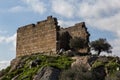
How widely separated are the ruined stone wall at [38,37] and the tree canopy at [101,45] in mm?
7220

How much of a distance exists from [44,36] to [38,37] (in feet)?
5.17

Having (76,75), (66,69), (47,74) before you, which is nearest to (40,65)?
(66,69)

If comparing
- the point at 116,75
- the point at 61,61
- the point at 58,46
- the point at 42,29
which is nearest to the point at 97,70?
the point at 116,75

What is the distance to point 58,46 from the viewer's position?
220 ft

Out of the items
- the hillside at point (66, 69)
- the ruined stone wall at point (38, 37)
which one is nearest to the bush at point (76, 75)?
the hillside at point (66, 69)

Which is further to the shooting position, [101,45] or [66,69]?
[101,45]

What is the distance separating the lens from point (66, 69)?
53906 mm

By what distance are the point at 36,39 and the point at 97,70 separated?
22.7 meters

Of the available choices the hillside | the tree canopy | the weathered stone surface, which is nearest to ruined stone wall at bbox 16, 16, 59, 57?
the hillside

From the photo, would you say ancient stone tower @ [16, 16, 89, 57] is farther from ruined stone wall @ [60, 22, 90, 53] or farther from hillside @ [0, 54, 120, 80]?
hillside @ [0, 54, 120, 80]

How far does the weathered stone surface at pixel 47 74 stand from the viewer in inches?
2047

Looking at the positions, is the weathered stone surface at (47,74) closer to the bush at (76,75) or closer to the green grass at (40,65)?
the green grass at (40,65)

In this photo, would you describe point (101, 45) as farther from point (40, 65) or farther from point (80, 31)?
point (40, 65)

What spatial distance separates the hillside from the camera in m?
48.6
